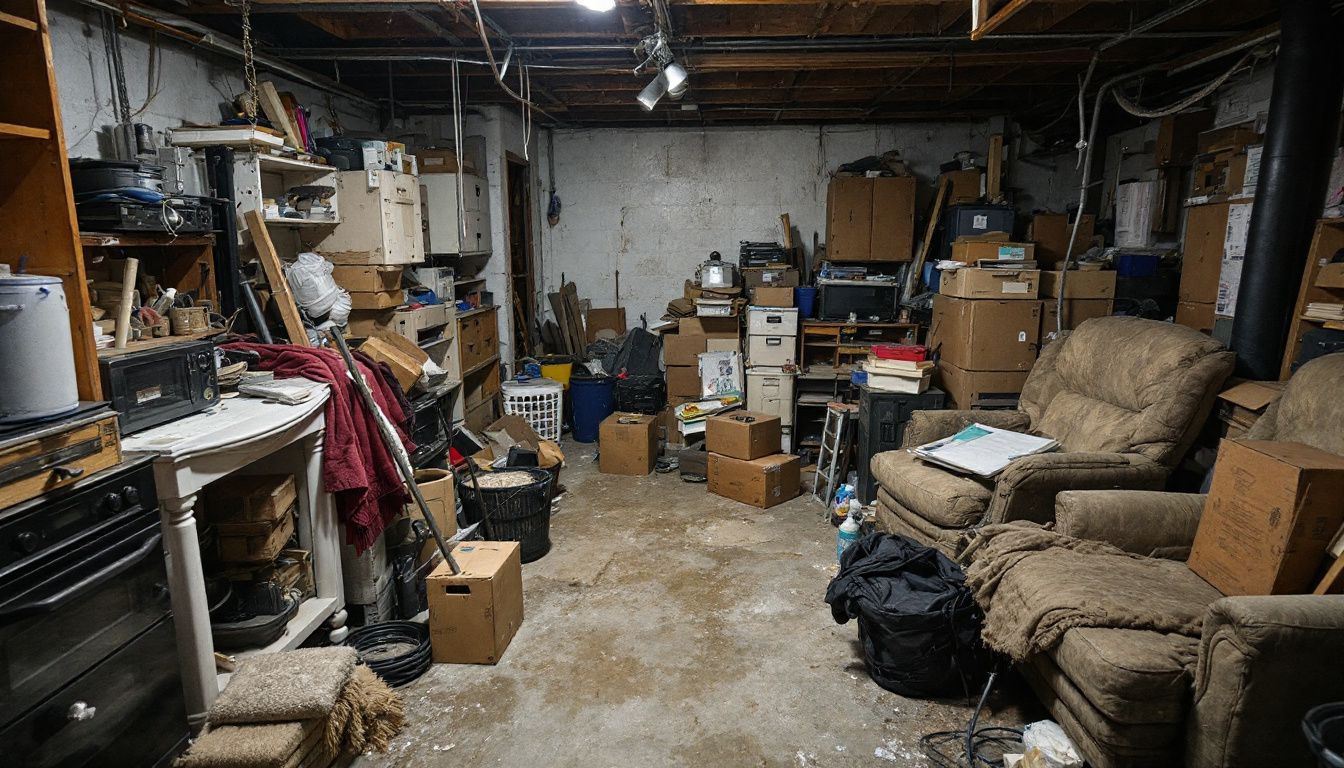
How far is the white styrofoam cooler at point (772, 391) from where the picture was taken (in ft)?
16.8

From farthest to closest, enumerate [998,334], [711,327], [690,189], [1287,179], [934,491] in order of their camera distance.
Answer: [690,189]
[711,327]
[998,334]
[934,491]
[1287,179]

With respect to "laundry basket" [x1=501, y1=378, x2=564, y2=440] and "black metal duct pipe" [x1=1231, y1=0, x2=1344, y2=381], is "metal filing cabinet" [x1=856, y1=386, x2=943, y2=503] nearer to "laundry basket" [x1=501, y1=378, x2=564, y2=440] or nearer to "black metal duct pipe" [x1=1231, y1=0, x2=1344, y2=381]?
"black metal duct pipe" [x1=1231, y1=0, x2=1344, y2=381]

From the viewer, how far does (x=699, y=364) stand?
5.53 m

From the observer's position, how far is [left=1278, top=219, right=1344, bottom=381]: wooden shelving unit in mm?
2777

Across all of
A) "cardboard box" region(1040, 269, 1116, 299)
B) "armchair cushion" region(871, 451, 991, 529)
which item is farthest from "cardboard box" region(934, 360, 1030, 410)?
"armchair cushion" region(871, 451, 991, 529)

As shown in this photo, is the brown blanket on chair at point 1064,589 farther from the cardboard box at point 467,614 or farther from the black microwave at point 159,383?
the black microwave at point 159,383

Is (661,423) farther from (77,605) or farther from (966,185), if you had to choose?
(77,605)

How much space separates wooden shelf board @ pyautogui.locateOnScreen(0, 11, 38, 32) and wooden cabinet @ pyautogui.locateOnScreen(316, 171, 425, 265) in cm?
197

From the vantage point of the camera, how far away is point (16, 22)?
1529 millimetres

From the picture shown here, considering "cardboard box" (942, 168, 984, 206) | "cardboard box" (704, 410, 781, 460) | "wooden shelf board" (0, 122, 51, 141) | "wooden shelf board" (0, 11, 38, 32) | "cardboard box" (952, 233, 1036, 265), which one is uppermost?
"cardboard box" (942, 168, 984, 206)

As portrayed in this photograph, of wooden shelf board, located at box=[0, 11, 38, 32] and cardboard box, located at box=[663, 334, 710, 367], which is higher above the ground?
wooden shelf board, located at box=[0, 11, 38, 32]

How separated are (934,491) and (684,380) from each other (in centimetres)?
296

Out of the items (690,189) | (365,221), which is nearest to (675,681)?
(365,221)

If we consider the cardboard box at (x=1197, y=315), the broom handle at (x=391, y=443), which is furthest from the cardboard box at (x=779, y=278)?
the broom handle at (x=391, y=443)
